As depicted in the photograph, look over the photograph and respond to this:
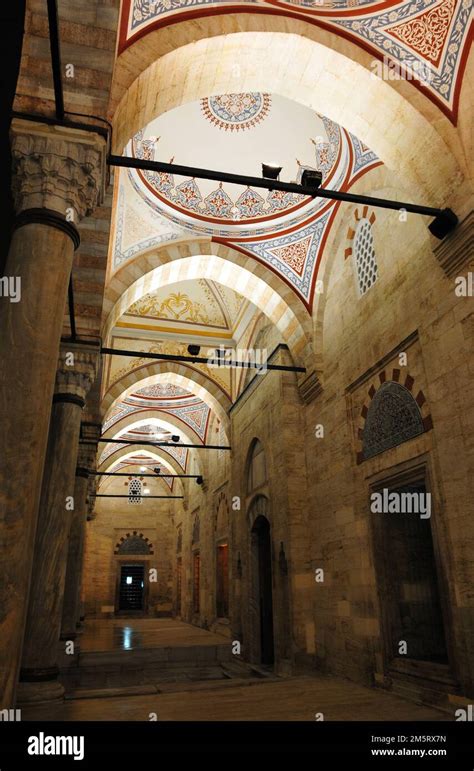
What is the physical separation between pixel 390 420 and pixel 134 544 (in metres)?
18.8

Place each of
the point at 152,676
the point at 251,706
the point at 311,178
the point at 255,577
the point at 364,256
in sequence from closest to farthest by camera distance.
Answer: the point at 251,706 → the point at 311,178 → the point at 364,256 → the point at 152,676 → the point at 255,577

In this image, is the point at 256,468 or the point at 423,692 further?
the point at 256,468

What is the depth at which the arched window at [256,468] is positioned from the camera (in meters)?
9.45

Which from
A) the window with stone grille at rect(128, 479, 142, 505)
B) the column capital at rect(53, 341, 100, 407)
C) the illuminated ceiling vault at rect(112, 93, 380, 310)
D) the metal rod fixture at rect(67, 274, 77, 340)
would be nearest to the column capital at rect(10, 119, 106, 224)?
the metal rod fixture at rect(67, 274, 77, 340)

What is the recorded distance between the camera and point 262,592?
9.33 meters

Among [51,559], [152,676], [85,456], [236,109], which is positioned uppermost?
[236,109]

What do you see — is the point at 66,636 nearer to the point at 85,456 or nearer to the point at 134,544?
the point at 85,456

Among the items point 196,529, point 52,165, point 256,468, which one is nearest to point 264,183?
point 52,165

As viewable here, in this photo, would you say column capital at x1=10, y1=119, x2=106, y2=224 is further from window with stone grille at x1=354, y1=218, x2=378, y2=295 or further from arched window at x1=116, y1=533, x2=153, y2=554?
arched window at x1=116, y1=533, x2=153, y2=554

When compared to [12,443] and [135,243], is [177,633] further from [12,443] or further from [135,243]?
[12,443]

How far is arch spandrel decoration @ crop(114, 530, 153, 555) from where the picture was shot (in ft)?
72.9

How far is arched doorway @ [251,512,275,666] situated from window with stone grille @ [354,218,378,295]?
464cm
